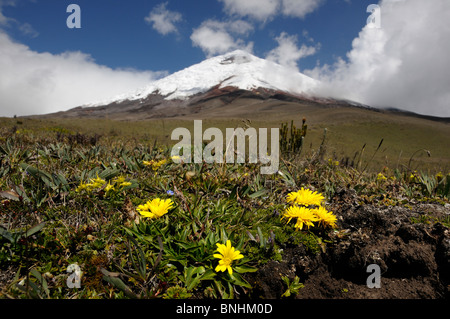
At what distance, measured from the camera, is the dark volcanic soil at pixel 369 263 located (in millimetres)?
1640

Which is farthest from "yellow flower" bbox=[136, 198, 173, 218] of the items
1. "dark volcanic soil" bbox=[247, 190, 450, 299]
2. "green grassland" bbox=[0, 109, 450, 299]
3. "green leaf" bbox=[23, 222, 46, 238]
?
"dark volcanic soil" bbox=[247, 190, 450, 299]

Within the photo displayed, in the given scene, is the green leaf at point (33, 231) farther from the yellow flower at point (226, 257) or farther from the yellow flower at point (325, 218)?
the yellow flower at point (325, 218)

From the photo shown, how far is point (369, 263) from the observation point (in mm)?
1714

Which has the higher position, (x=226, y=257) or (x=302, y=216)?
(x=302, y=216)

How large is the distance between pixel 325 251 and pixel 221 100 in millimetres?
142587

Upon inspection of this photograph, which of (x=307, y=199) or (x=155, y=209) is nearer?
(x=155, y=209)

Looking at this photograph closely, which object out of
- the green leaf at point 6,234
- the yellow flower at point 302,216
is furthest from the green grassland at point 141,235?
the yellow flower at point 302,216

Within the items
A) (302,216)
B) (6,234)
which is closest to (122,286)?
(6,234)

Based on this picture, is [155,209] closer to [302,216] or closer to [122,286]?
[122,286]

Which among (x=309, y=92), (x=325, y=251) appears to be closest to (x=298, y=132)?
(x=325, y=251)

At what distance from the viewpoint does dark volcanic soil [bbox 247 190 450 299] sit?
164 cm
